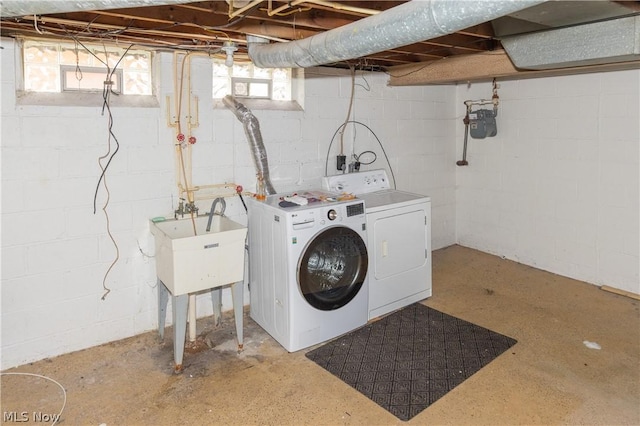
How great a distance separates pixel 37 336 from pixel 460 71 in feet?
11.6

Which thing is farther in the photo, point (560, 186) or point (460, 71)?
point (560, 186)

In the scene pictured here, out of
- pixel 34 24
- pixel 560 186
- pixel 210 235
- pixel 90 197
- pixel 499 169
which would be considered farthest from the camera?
pixel 499 169

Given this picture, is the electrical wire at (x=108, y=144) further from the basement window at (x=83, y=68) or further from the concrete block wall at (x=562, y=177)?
the concrete block wall at (x=562, y=177)

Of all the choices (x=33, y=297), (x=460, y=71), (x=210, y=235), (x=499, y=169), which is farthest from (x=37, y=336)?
(x=499, y=169)

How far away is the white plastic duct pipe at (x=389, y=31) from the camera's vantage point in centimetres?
143

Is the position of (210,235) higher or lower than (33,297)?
higher

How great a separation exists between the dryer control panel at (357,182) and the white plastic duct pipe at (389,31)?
1.19 meters

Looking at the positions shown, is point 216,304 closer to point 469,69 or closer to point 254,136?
point 254,136

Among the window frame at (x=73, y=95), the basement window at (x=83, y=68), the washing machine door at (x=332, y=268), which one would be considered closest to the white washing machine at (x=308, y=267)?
the washing machine door at (x=332, y=268)

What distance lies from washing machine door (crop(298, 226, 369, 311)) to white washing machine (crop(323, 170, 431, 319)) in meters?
0.16

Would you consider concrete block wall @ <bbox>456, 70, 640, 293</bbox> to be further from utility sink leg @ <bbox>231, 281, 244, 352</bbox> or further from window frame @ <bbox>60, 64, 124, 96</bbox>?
window frame @ <bbox>60, 64, 124, 96</bbox>

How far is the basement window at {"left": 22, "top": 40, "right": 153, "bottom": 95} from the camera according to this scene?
2619 millimetres

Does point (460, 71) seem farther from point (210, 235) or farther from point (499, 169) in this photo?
point (210, 235)

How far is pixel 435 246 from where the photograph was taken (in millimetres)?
4855
